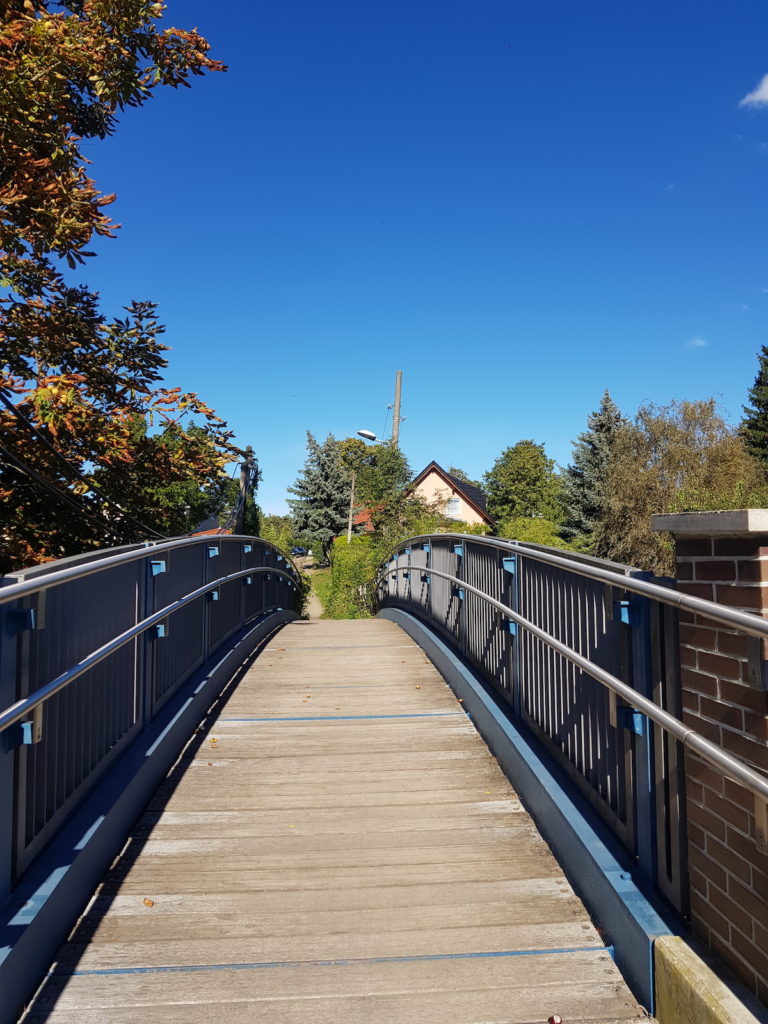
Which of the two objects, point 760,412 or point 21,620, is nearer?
point 21,620

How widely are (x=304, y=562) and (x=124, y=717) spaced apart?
62524 millimetres

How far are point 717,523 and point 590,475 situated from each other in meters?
32.3

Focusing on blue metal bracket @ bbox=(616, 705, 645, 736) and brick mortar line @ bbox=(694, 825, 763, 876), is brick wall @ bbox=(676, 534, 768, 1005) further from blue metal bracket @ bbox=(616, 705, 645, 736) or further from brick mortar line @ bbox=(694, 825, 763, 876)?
blue metal bracket @ bbox=(616, 705, 645, 736)

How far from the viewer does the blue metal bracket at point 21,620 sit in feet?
7.60

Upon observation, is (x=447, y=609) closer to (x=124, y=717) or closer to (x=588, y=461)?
(x=124, y=717)

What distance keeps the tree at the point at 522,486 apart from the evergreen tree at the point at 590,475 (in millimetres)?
27425

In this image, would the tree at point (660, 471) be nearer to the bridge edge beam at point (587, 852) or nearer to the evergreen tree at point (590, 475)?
the evergreen tree at point (590, 475)

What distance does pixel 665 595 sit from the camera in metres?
2.11

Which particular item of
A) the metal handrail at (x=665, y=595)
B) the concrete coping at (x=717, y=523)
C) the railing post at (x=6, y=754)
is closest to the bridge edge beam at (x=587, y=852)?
the metal handrail at (x=665, y=595)

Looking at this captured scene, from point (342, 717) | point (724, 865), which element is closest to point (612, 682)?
point (724, 865)

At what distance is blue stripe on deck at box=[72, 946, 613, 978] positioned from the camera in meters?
2.35

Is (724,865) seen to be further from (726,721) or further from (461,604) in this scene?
(461,604)

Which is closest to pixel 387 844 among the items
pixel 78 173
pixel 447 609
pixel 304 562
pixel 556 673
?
pixel 556 673

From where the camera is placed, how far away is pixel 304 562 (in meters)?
65.8
